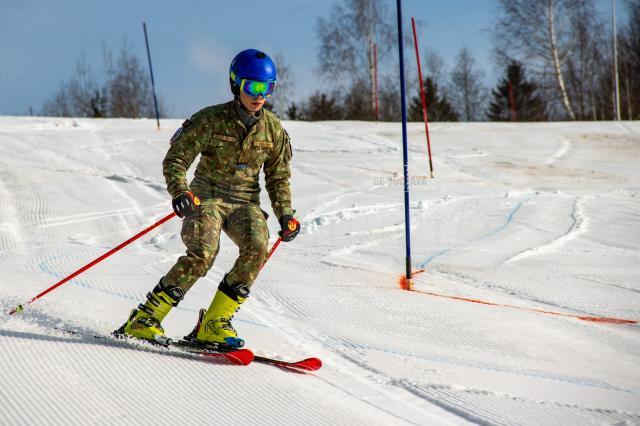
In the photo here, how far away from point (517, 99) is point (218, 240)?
4546 centimetres

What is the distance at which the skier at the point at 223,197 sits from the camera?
347cm

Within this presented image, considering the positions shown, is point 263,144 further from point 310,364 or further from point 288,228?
point 310,364

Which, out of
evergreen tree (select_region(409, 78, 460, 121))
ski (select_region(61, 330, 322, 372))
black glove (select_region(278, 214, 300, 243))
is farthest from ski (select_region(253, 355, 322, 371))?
evergreen tree (select_region(409, 78, 460, 121))

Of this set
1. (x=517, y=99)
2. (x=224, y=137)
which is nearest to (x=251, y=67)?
(x=224, y=137)

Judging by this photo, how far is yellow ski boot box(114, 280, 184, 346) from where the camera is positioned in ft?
11.4

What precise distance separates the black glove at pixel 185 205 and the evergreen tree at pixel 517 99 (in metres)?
44.4

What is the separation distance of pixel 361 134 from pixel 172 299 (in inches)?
611

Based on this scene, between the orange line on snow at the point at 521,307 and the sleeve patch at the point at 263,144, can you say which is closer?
the sleeve patch at the point at 263,144

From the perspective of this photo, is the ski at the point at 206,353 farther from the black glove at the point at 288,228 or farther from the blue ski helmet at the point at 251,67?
the blue ski helmet at the point at 251,67

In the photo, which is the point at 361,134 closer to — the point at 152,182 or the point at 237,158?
the point at 152,182

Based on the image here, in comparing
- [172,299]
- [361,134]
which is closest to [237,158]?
[172,299]

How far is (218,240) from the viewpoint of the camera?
355 cm

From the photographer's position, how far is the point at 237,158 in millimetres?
3639

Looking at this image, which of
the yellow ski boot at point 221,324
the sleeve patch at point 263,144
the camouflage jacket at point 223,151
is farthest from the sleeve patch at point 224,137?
the yellow ski boot at point 221,324
